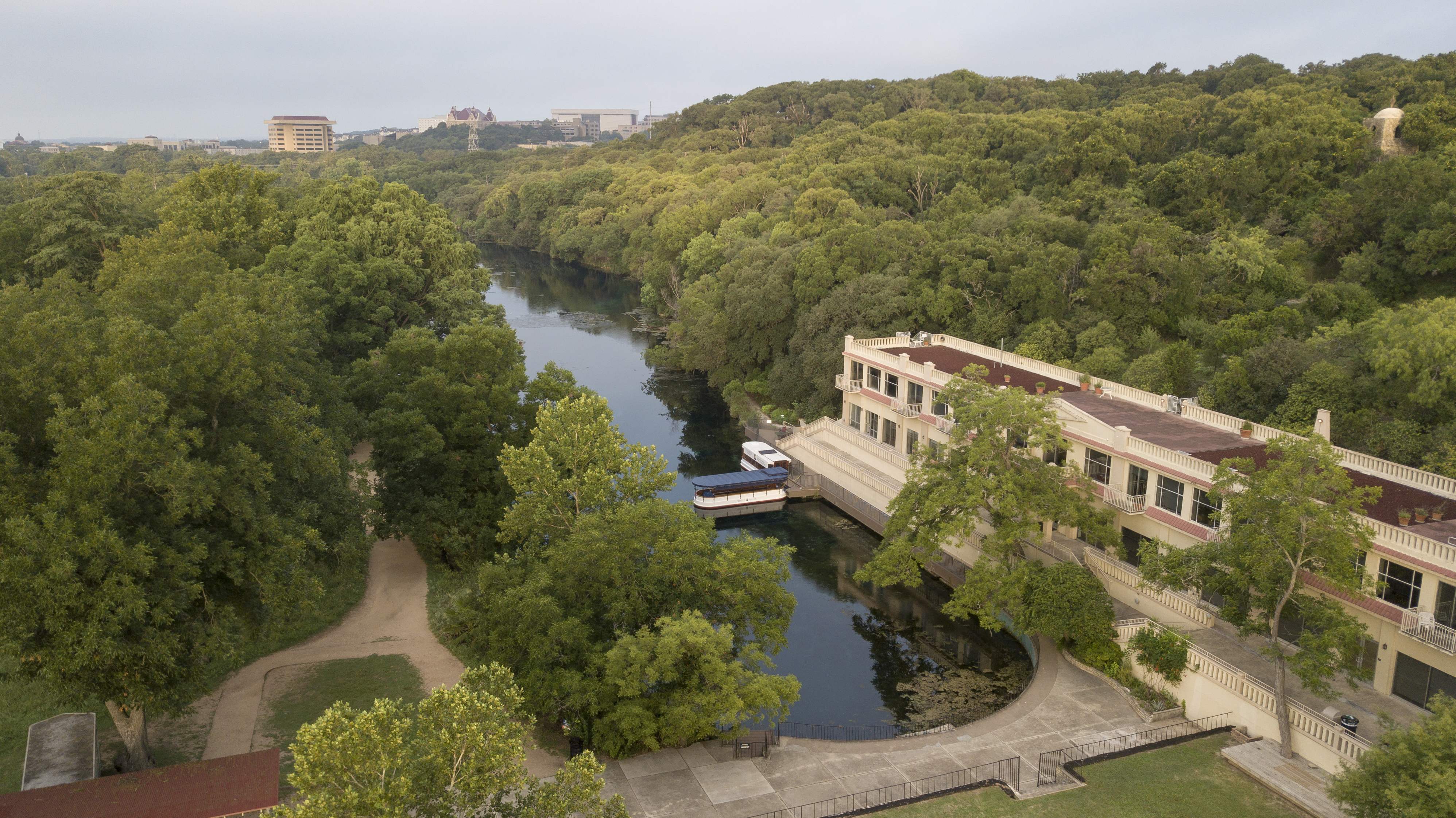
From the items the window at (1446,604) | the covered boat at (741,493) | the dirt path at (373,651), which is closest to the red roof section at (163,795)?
the dirt path at (373,651)

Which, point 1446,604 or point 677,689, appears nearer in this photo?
point 677,689

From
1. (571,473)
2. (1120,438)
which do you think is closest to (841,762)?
(571,473)

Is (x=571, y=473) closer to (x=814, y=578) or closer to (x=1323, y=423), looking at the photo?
(x=814, y=578)

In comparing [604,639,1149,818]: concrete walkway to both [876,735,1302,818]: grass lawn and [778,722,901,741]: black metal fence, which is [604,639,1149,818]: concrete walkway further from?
[778,722,901,741]: black metal fence

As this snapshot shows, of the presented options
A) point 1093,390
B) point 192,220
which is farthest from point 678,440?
point 192,220

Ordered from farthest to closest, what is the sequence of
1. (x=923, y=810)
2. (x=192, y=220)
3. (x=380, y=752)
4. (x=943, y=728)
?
(x=192, y=220) → (x=943, y=728) → (x=923, y=810) → (x=380, y=752)

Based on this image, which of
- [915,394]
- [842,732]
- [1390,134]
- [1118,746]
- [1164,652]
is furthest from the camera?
[1390,134]

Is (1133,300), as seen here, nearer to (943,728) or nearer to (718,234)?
(943,728)
